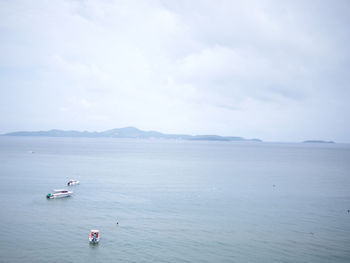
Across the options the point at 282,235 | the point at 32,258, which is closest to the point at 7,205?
the point at 32,258

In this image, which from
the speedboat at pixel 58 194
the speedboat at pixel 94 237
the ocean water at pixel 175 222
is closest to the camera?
the ocean water at pixel 175 222

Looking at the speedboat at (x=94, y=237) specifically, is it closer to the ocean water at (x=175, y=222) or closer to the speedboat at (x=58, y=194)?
the ocean water at (x=175, y=222)

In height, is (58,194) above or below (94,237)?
above

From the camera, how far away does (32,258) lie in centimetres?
3681

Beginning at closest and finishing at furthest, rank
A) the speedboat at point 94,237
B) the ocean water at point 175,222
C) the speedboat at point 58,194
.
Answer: the ocean water at point 175,222
the speedboat at point 94,237
the speedboat at point 58,194

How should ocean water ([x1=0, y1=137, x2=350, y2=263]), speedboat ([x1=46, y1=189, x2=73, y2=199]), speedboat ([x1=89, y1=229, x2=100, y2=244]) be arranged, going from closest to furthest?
ocean water ([x1=0, y1=137, x2=350, y2=263]), speedboat ([x1=89, y1=229, x2=100, y2=244]), speedboat ([x1=46, y1=189, x2=73, y2=199])

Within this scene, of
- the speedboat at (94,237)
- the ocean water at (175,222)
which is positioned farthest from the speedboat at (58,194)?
the speedboat at (94,237)

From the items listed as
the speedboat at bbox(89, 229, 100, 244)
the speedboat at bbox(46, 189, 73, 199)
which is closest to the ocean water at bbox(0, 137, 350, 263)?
the speedboat at bbox(89, 229, 100, 244)

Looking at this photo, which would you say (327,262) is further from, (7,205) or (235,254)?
(7,205)

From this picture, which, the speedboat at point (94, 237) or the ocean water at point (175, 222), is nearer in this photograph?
the ocean water at point (175, 222)

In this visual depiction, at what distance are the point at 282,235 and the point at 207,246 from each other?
13.2 meters

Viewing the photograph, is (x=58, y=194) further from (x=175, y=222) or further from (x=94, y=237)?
(x=175, y=222)

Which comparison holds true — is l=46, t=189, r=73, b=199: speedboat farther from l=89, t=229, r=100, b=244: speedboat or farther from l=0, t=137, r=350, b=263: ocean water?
l=89, t=229, r=100, b=244: speedboat

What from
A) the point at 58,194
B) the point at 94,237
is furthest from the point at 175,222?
the point at 58,194
